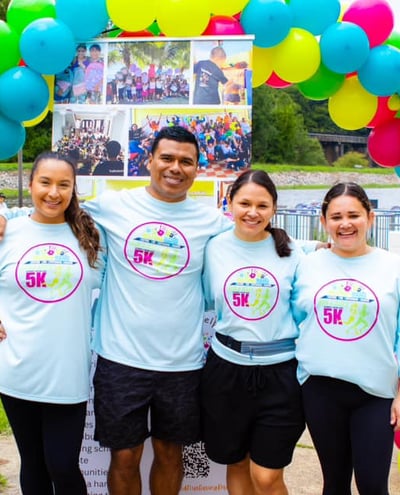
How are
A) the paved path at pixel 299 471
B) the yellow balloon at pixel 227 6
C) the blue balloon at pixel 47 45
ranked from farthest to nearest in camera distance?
1. the paved path at pixel 299 471
2. the yellow balloon at pixel 227 6
3. the blue balloon at pixel 47 45

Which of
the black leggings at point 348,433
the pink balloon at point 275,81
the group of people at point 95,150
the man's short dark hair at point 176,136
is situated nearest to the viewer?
the black leggings at point 348,433

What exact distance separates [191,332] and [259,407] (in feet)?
1.41

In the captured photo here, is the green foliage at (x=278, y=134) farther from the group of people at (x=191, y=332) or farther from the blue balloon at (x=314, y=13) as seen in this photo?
the group of people at (x=191, y=332)

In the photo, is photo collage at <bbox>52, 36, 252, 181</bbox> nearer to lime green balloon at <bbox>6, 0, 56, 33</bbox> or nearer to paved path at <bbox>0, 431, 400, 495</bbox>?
lime green balloon at <bbox>6, 0, 56, 33</bbox>

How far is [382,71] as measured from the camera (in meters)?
3.50

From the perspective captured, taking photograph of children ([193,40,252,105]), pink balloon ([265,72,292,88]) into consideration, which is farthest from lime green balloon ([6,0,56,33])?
pink balloon ([265,72,292,88])

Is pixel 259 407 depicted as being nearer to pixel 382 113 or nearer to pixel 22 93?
pixel 22 93

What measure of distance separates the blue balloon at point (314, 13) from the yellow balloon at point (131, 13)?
2.80 feet

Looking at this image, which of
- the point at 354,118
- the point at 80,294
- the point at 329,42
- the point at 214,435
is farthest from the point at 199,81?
the point at 214,435

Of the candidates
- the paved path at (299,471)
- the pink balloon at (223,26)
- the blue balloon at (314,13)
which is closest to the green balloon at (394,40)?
the blue balloon at (314,13)

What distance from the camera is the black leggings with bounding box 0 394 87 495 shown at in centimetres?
238

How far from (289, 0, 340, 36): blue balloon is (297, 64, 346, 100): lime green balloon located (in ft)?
0.82

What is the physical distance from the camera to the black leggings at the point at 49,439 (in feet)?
7.82

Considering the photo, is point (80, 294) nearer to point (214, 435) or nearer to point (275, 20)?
point (214, 435)
